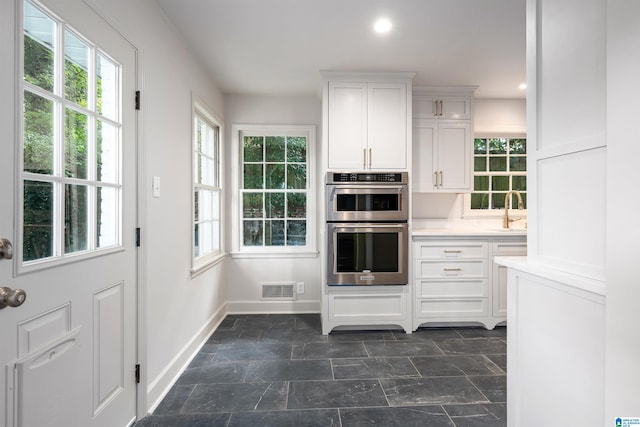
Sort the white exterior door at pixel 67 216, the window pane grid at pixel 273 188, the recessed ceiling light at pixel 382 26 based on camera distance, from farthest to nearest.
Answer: the window pane grid at pixel 273 188 < the recessed ceiling light at pixel 382 26 < the white exterior door at pixel 67 216

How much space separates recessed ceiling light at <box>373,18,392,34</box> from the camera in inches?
83.0

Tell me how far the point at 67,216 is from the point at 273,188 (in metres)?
2.42

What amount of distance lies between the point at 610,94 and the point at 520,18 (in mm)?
1800

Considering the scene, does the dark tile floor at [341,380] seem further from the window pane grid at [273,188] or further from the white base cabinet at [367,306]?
the window pane grid at [273,188]

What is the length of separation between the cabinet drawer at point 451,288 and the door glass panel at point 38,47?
2961mm

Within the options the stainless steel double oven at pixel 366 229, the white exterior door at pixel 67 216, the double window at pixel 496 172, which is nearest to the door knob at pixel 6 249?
the white exterior door at pixel 67 216

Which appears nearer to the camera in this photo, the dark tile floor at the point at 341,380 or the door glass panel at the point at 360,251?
the dark tile floor at the point at 341,380

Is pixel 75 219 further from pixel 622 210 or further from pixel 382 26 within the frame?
pixel 382 26

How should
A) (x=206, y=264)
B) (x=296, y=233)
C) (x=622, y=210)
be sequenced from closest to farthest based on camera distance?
(x=622, y=210) < (x=206, y=264) < (x=296, y=233)

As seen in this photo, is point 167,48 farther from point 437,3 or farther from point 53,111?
point 437,3

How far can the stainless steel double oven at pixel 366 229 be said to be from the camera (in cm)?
291

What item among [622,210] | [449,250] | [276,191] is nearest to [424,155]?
[449,250]

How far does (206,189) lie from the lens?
2951 mm

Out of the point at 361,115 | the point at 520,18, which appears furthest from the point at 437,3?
the point at 361,115
